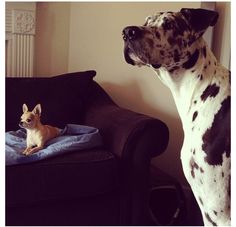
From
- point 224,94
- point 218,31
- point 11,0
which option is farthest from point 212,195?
point 11,0

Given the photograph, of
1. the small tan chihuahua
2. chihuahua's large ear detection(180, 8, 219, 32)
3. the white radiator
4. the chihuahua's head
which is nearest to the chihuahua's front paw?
the small tan chihuahua

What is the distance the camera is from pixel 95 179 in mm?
1781

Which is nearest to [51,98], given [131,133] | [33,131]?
[33,131]

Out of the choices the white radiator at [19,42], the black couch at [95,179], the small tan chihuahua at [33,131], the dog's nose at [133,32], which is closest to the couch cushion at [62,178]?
the black couch at [95,179]

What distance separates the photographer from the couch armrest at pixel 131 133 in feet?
6.03

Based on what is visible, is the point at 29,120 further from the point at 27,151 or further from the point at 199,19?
the point at 199,19

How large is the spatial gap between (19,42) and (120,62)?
734 millimetres

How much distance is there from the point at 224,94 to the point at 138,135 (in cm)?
78

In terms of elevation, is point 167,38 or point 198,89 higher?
point 167,38

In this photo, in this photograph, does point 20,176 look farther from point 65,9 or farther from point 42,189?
point 65,9

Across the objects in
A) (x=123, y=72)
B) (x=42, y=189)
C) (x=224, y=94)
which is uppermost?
(x=224, y=94)

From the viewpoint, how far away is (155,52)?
1.11 m

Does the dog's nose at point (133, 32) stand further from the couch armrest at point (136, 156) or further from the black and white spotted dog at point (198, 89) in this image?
the couch armrest at point (136, 156)

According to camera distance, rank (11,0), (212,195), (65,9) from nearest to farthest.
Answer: (212,195) → (11,0) → (65,9)
